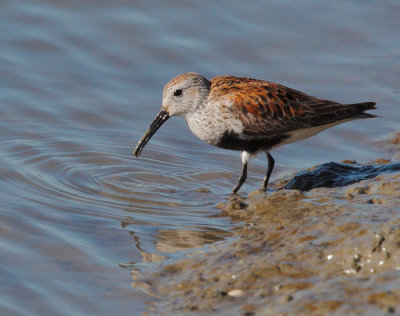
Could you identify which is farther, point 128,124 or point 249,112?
point 128,124

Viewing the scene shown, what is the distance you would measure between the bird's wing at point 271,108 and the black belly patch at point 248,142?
100 mm

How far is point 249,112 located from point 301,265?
3.25 meters

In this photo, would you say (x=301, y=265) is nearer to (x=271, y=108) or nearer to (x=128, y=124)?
(x=271, y=108)

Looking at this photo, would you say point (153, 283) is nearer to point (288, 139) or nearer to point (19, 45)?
point (288, 139)

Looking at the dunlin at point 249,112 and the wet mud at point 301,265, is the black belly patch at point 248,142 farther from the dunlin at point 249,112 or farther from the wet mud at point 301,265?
the wet mud at point 301,265

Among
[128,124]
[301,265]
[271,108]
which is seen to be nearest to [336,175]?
[271,108]

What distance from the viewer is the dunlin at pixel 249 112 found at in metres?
8.89

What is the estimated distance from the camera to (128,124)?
37.5ft

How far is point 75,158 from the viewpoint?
10.3 metres

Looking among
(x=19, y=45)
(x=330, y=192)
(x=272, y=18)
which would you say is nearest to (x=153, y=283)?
(x=330, y=192)

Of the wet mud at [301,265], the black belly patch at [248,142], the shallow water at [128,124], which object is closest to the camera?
the wet mud at [301,265]

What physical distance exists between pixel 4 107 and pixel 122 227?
4.31 metres

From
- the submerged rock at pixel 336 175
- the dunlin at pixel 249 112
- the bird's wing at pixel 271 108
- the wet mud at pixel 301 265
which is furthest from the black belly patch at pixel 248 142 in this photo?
the wet mud at pixel 301 265

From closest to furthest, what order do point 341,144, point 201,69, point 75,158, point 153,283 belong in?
point 153,283
point 75,158
point 341,144
point 201,69
